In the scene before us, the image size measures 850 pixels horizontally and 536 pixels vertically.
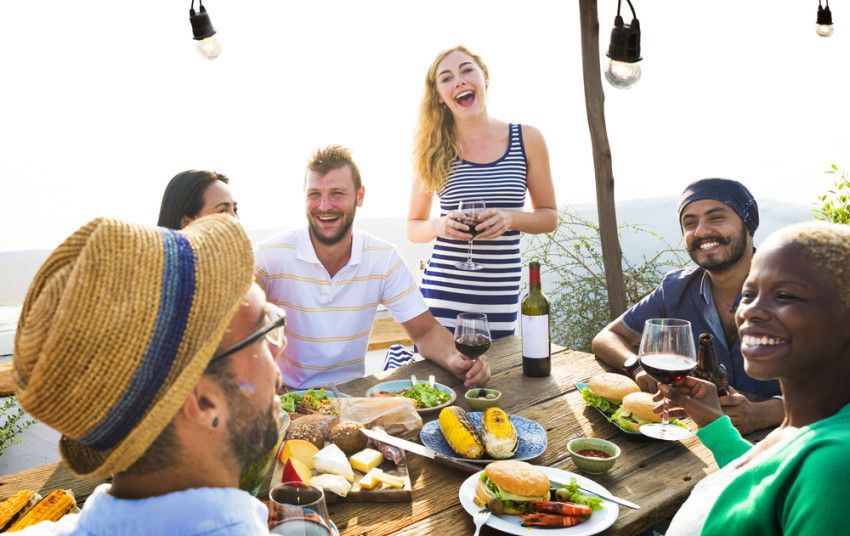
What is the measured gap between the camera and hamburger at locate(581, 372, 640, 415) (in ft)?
6.97

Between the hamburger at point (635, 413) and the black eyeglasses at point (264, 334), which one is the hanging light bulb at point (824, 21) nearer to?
the hamburger at point (635, 413)

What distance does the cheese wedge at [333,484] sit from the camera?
154cm

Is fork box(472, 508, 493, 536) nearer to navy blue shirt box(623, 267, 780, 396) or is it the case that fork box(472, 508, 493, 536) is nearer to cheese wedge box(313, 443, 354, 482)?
cheese wedge box(313, 443, 354, 482)

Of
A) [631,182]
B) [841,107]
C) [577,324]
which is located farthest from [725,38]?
[577,324]

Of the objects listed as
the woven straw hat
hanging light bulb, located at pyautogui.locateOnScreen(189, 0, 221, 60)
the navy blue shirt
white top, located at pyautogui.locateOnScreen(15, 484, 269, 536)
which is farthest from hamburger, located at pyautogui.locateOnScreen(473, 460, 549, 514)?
hanging light bulb, located at pyautogui.locateOnScreen(189, 0, 221, 60)

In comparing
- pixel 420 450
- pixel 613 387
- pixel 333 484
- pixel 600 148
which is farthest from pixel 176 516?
pixel 600 148

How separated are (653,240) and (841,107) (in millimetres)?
2193

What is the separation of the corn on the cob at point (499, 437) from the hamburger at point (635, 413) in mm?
396

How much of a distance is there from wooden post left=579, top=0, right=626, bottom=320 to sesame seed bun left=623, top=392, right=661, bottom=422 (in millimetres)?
3024

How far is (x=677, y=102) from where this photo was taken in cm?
688

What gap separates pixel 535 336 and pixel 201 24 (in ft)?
8.41

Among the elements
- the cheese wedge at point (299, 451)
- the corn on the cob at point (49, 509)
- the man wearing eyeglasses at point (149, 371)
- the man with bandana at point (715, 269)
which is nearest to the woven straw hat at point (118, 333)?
the man wearing eyeglasses at point (149, 371)

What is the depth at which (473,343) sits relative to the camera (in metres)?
2.36

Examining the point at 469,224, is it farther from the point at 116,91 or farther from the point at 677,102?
the point at 677,102
